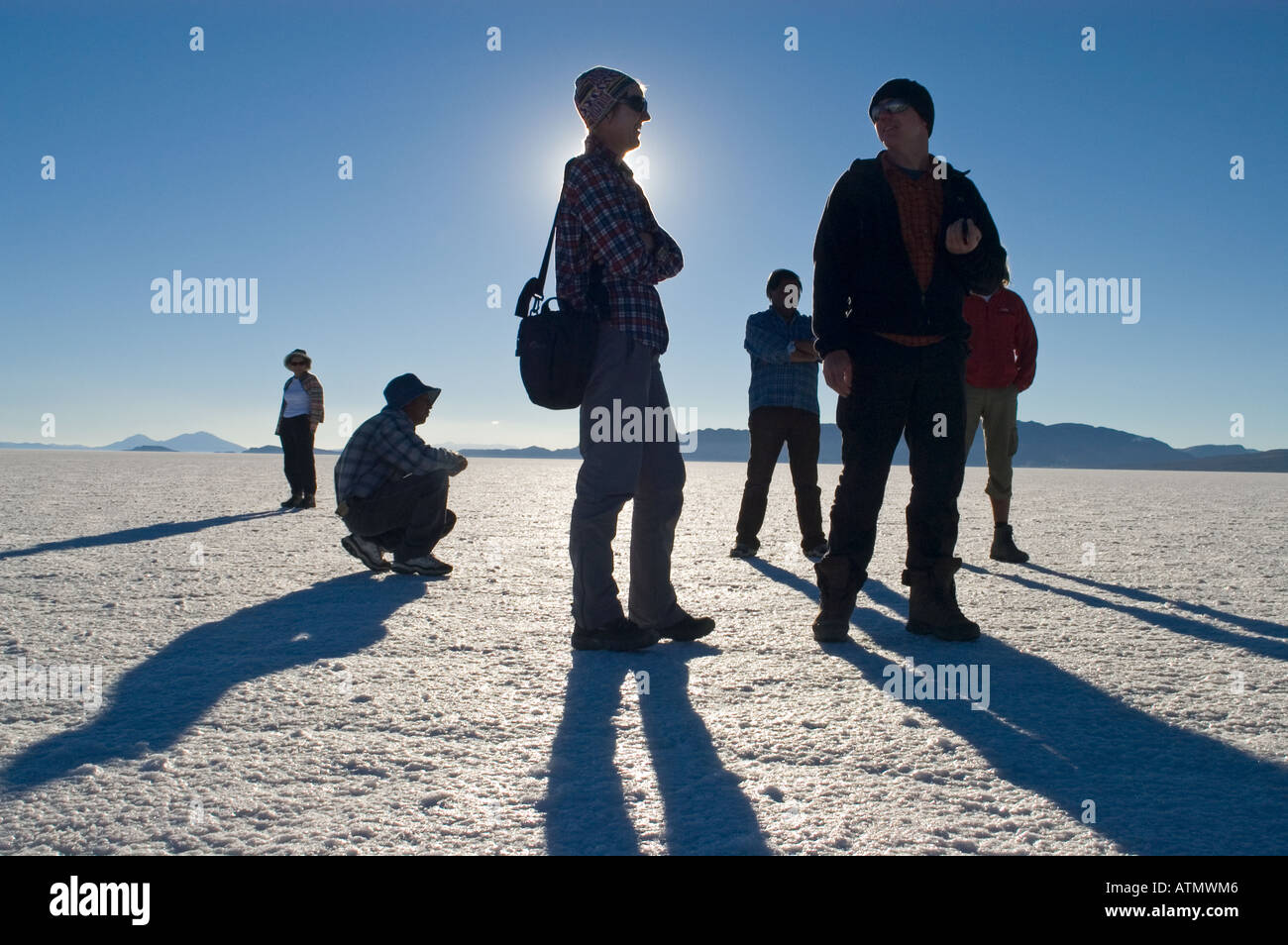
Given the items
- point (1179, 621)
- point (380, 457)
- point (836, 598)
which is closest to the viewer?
point (836, 598)

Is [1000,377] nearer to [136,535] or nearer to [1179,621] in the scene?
[1179,621]

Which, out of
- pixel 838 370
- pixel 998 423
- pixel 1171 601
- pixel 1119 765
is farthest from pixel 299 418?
pixel 1119 765

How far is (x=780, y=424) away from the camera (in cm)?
610

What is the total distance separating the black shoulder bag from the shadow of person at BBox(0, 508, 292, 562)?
14.7 ft

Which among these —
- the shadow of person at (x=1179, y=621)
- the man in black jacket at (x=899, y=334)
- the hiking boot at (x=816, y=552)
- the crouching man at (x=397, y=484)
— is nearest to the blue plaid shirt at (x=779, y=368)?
the hiking boot at (x=816, y=552)

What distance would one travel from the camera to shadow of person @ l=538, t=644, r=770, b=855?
1605 millimetres

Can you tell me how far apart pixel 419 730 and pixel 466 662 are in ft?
2.45

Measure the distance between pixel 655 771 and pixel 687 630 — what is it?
1466 millimetres

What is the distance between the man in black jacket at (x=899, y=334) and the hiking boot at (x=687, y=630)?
17.5 inches

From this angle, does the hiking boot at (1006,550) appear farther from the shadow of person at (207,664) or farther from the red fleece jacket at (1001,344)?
the shadow of person at (207,664)

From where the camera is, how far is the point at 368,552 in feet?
16.9

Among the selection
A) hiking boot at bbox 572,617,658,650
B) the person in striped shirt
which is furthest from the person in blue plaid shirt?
the person in striped shirt

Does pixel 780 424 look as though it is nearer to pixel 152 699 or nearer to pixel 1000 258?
pixel 1000 258
